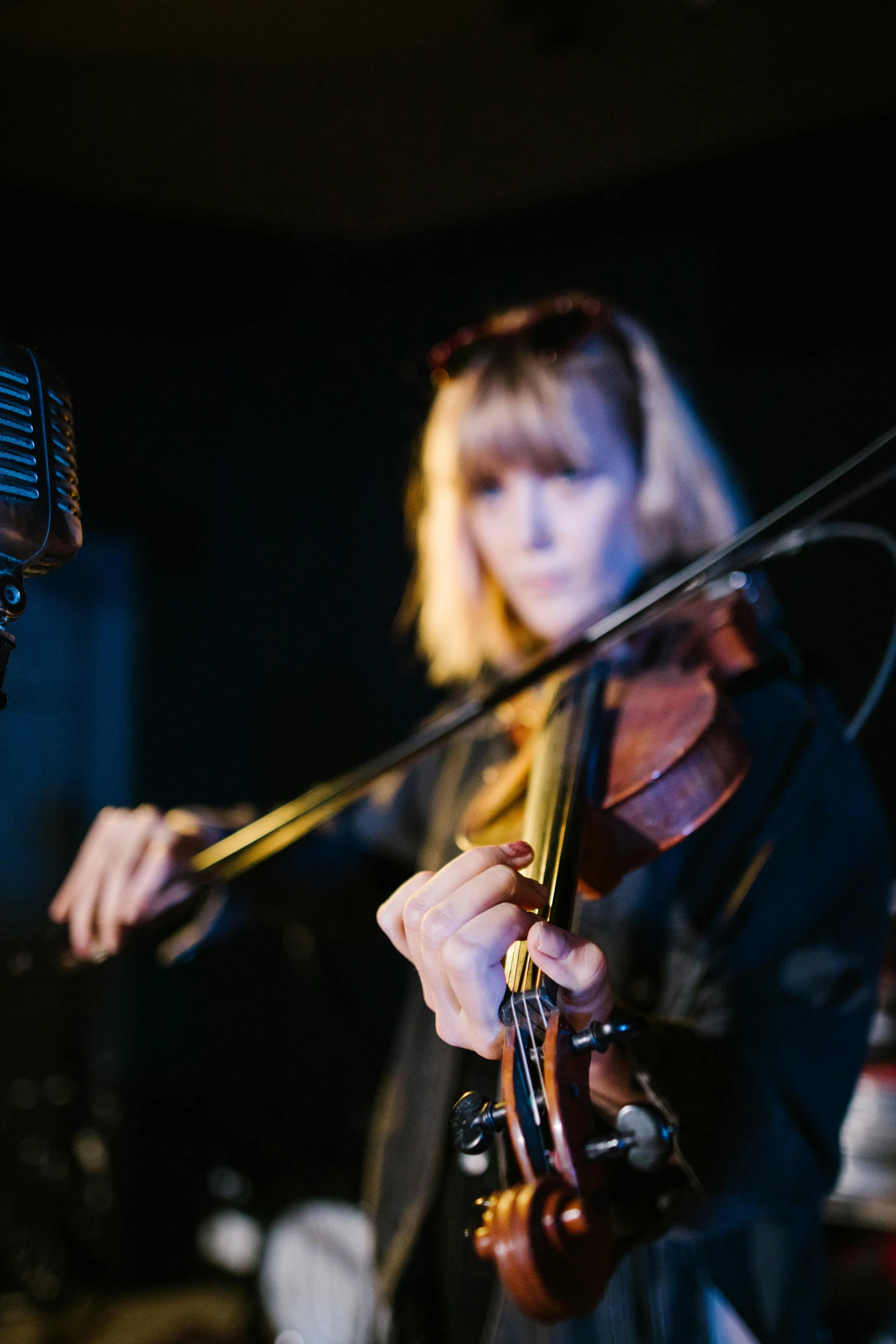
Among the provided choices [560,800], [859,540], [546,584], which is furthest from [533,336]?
[560,800]

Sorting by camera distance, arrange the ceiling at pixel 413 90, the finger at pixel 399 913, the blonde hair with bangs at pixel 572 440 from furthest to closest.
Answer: the ceiling at pixel 413 90
the blonde hair with bangs at pixel 572 440
the finger at pixel 399 913

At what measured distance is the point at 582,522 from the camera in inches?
40.5

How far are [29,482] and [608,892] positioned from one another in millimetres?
463

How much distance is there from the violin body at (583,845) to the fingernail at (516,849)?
11mm

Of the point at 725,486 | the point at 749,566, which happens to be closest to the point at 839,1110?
the point at 749,566

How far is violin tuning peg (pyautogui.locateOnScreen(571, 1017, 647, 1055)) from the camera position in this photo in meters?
0.46

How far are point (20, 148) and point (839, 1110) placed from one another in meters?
1.16

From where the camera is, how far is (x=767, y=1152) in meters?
0.70

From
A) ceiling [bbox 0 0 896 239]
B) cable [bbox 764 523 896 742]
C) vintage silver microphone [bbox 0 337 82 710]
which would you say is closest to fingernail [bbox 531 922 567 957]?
vintage silver microphone [bbox 0 337 82 710]

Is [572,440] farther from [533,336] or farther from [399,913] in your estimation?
[399,913]

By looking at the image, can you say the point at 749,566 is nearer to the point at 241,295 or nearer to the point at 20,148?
the point at 20,148

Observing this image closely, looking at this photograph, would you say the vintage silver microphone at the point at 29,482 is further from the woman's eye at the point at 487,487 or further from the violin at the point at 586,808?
the woman's eye at the point at 487,487

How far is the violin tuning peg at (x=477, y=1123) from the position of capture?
47 centimetres

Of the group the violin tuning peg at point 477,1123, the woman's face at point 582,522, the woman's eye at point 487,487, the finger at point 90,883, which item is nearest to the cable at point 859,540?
the woman's face at point 582,522
